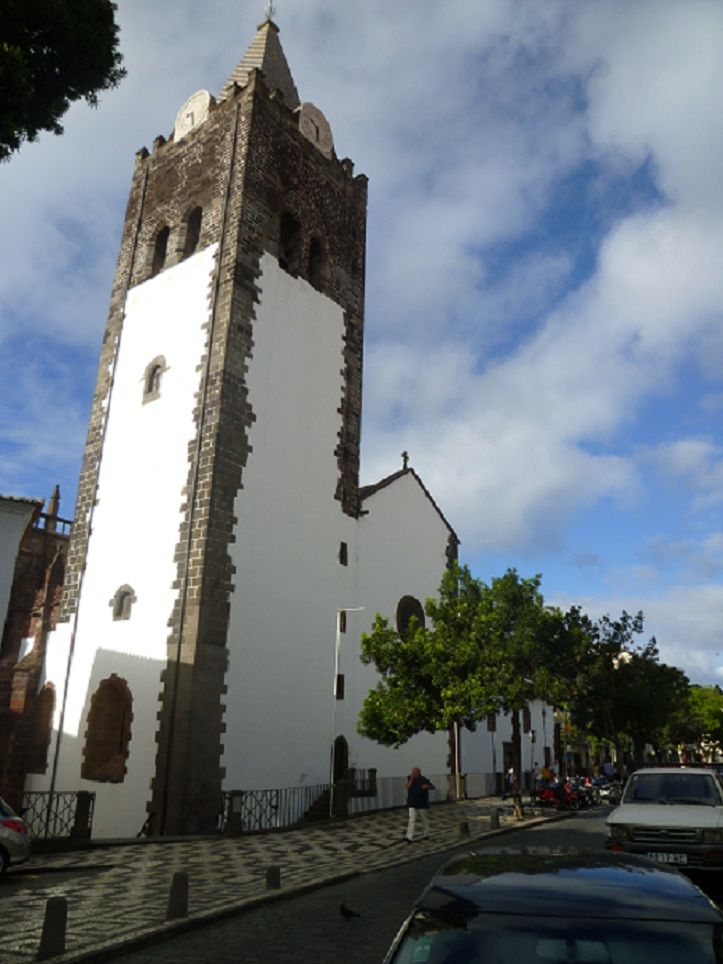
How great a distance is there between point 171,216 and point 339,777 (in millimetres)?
19199

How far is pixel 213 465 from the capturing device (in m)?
21.0

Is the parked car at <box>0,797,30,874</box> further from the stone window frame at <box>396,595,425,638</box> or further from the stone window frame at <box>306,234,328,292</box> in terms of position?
the stone window frame at <box>306,234,328,292</box>

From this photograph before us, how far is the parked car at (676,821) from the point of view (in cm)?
970

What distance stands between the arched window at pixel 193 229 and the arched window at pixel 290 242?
9.05 feet

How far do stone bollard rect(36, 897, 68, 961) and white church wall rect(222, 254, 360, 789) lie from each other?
11.7 meters

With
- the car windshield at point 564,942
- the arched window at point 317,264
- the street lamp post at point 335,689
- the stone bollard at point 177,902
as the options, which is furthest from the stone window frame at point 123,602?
the car windshield at point 564,942

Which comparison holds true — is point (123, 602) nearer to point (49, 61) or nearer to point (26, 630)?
point (26, 630)

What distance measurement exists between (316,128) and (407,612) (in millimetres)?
18244

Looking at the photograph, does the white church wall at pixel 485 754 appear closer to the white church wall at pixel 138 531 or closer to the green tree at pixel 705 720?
the white church wall at pixel 138 531

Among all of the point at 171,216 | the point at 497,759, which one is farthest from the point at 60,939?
the point at 497,759

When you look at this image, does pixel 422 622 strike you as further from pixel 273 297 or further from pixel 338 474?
pixel 273 297

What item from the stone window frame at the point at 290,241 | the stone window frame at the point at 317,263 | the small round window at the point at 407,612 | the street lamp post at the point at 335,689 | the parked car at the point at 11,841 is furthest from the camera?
the small round window at the point at 407,612

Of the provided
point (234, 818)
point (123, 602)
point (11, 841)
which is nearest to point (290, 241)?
point (123, 602)

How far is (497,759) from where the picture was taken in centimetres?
3616
